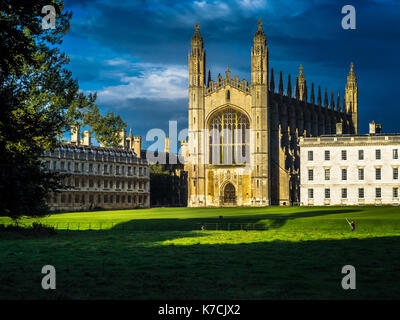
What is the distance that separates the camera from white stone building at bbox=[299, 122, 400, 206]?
83.8m

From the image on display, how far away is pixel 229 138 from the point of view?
96.2 meters

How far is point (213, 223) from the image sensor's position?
168 feet

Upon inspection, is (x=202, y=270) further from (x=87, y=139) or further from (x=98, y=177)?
(x=87, y=139)

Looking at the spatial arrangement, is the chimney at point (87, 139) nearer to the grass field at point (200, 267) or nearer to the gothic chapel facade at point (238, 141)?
the gothic chapel facade at point (238, 141)

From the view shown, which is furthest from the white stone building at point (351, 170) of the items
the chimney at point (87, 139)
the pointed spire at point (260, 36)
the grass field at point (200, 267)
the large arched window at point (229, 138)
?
the grass field at point (200, 267)

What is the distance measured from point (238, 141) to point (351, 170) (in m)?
18.4

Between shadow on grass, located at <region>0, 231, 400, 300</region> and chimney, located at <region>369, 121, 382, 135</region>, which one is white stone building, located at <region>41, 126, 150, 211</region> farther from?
shadow on grass, located at <region>0, 231, 400, 300</region>

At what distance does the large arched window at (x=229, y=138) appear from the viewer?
95875 millimetres

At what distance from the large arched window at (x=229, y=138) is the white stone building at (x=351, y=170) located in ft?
36.3

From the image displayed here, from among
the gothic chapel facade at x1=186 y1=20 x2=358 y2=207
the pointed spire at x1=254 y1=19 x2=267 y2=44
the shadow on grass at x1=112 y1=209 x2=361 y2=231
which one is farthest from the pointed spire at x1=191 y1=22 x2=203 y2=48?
the shadow on grass at x1=112 y1=209 x2=361 y2=231

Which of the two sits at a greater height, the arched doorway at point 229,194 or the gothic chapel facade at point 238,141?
the gothic chapel facade at point 238,141

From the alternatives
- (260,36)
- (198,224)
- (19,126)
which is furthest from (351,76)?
(19,126)
